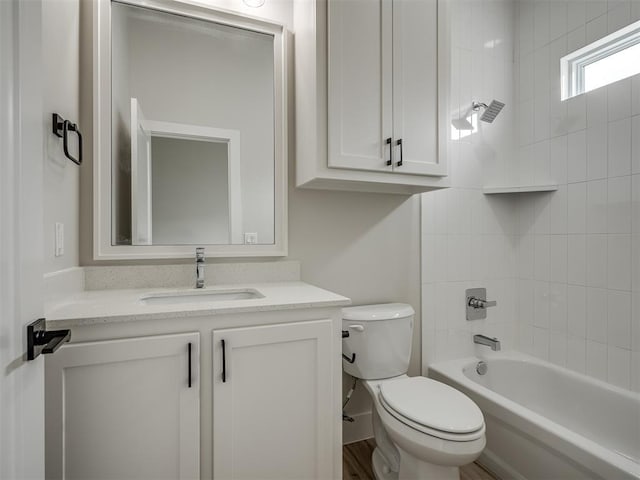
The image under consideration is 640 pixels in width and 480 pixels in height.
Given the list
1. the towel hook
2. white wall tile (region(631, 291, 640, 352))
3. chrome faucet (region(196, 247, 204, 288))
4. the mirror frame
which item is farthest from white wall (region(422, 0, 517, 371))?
the towel hook

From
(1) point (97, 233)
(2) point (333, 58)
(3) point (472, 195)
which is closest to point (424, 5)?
(2) point (333, 58)

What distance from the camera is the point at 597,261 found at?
183 centimetres

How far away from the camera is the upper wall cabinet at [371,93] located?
1.44 meters

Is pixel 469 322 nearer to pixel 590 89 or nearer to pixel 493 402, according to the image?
pixel 493 402

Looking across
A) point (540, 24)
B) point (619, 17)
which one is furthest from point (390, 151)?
point (540, 24)

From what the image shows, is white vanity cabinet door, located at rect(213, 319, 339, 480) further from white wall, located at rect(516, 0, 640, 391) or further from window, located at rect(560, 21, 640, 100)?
window, located at rect(560, 21, 640, 100)

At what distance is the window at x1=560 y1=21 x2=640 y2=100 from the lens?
1.74 meters

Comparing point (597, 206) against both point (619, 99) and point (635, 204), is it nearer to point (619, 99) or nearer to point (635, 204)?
point (635, 204)

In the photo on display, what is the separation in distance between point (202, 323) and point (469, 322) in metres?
1.73

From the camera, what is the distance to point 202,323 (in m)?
1.08

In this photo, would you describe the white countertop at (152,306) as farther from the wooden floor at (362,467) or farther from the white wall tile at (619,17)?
the white wall tile at (619,17)

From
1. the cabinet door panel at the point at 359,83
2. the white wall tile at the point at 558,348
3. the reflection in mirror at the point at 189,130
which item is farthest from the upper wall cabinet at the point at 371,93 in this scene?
the white wall tile at the point at 558,348

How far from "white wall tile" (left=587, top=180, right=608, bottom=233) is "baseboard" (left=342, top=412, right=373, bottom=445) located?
159 centimetres

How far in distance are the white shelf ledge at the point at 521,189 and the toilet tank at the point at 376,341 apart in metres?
1.05
